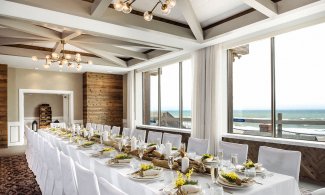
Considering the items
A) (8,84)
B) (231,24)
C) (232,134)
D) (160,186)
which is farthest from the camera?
(8,84)

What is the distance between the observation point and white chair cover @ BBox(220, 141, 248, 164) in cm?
300

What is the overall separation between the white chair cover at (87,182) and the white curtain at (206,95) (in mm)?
3965

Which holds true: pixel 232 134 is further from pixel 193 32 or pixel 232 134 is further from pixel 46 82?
pixel 46 82

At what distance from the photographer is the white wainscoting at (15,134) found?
8375 mm

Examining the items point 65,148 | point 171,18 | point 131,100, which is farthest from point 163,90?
point 65,148

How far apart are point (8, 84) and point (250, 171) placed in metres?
8.69

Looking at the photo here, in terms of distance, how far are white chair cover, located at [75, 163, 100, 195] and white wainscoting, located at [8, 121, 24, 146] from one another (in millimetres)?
8012

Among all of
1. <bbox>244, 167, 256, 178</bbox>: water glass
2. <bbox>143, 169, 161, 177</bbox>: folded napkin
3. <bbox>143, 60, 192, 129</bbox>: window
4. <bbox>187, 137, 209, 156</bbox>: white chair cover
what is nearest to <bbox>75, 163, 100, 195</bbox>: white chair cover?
<bbox>143, 169, 161, 177</bbox>: folded napkin

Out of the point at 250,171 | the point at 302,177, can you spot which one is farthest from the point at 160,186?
the point at 302,177

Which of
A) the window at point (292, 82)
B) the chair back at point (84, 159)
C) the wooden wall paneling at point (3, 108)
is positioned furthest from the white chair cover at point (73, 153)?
the window at point (292, 82)

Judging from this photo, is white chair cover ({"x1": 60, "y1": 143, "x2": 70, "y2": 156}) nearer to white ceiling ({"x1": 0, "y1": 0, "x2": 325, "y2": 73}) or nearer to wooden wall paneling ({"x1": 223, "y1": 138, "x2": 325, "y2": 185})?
white ceiling ({"x1": 0, "y1": 0, "x2": 325, "y2": 73})

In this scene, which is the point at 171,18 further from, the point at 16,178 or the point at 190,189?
the point at 16,178

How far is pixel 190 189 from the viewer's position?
63.7 inches

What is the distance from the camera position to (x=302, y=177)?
427 centimetres
